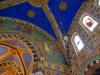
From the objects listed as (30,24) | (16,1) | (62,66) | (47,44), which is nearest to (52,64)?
(62,66)

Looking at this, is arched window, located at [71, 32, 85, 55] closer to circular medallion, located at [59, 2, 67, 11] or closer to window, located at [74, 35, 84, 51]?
window, located at [74, 35, 84, 51]

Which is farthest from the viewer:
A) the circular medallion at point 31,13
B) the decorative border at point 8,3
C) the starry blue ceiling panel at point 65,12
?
the circular medallion at point 31,13

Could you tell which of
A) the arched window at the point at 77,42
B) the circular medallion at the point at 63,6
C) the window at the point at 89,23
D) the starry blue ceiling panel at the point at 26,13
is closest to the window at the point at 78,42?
the arched window at the point at 77,42

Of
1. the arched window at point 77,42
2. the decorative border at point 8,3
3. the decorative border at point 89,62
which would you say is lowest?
the decorative border at point 89,62

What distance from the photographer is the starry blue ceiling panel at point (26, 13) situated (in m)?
14.6

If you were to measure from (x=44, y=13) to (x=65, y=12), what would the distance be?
1238mm

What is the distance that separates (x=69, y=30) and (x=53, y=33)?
97 centimetres

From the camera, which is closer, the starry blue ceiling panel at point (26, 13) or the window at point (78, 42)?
the window at point (78, 42)

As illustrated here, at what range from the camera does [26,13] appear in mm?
14945

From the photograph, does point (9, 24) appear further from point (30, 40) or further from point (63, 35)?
point (63, 35)

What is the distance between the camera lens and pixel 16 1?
14.5m

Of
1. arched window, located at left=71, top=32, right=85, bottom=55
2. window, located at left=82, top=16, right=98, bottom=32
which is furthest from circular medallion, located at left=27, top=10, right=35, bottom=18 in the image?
window, located at left=82, top=16, right=98, bottom=32

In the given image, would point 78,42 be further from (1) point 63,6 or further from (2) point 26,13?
(2) point 26,13

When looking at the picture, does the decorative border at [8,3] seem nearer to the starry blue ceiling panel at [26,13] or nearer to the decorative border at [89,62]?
the starry blue ceiling panel at [26,13]
